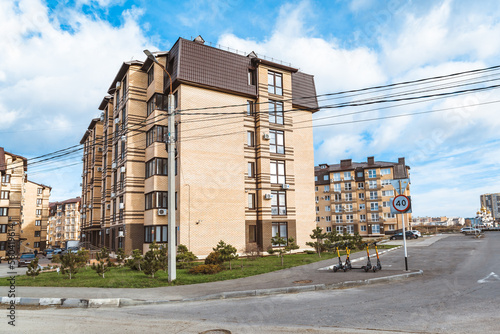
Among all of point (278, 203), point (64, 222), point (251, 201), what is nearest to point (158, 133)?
point (251, 201)

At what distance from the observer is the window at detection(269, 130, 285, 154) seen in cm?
2889

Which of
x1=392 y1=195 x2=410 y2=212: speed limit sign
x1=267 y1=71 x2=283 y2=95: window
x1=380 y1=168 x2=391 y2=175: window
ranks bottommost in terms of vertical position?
x1=392 y1=195 x2=410 y2=212: speed limit sign

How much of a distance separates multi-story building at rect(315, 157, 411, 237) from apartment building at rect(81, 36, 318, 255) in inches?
1697

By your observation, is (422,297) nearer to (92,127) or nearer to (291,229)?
(291,229)

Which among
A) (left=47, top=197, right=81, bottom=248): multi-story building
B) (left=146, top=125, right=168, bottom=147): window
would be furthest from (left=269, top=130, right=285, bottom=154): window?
(left=47, top=197, right=81, bottom=248): multi-story building

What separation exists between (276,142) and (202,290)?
62.8 ft

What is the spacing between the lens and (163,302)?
10.0 meters

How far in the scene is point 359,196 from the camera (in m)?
72.8

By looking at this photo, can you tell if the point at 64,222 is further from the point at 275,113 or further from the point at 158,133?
the point at 275,113

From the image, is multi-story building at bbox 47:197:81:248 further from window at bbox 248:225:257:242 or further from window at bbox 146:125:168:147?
window at bbox 248:225:257:242

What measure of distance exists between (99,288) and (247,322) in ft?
23.5

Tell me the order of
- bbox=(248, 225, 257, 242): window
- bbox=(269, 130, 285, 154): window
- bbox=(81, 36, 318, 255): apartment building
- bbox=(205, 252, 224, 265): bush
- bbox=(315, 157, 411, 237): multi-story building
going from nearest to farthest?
1. bbox=(205, 252, 224, 265): bush
2. bbox=(81, 36, 318, 255): apartment building
3. bbox=(248, 225, 257, 242): window
4. bbox=(269, 130, 285, 154): window
5. bbox=(315, 157, 411, 237): multi-story building

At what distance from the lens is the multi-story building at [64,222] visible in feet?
315

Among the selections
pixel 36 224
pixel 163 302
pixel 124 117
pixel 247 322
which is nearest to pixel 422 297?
pixel 247 322
